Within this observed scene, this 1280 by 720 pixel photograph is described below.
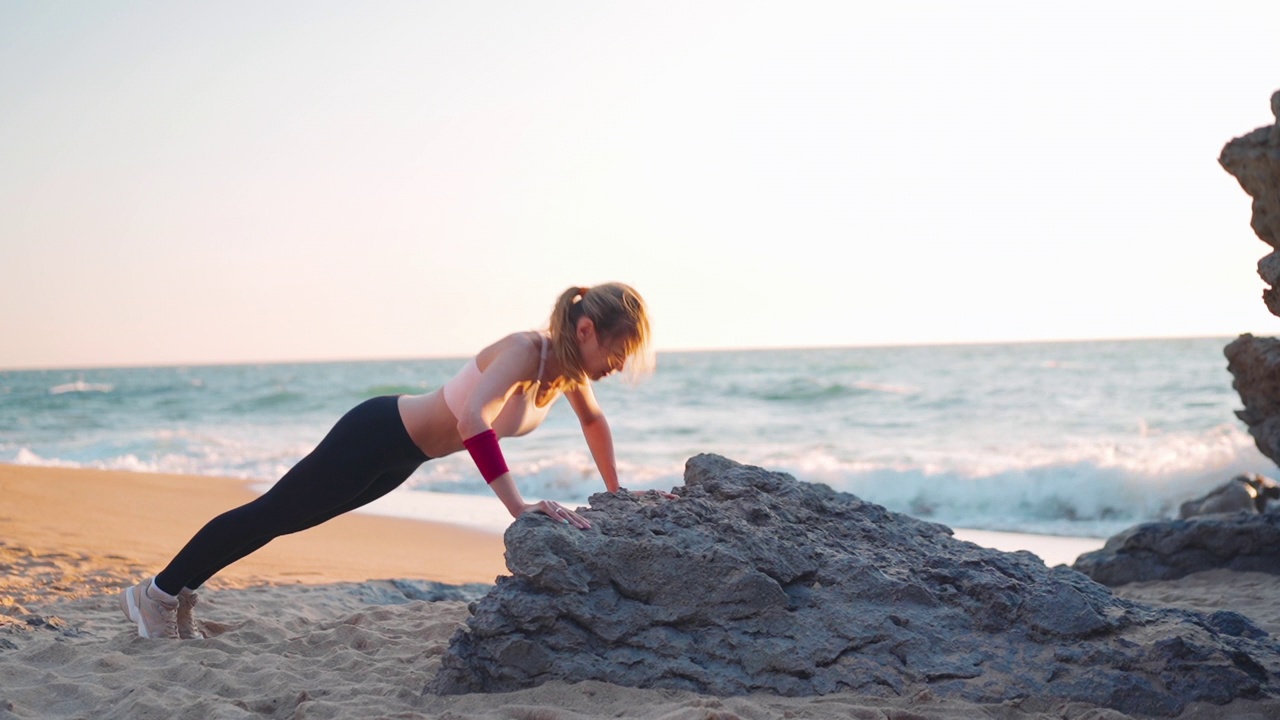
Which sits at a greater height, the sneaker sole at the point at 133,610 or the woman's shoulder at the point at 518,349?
the woman's shoulder at the point at 518,349

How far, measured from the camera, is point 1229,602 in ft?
17.5

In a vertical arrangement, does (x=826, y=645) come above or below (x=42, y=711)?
above

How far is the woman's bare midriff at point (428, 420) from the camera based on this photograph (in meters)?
4.00

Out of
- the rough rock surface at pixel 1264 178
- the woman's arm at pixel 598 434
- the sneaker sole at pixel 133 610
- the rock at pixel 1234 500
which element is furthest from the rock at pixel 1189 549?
the sneaker sole at pixel 133 610

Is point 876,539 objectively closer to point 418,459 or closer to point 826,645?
point 826,645

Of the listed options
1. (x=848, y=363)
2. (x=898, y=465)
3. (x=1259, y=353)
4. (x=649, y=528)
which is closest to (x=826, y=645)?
→ (x=649, y=528)

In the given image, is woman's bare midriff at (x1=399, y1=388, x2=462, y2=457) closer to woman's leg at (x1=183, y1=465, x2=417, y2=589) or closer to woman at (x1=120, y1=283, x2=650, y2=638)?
woman at (x1=120, y1=283, x2=650, y2=638)

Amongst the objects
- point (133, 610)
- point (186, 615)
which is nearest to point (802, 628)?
point (186, 615)

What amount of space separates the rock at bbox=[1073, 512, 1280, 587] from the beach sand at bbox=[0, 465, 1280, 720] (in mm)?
138

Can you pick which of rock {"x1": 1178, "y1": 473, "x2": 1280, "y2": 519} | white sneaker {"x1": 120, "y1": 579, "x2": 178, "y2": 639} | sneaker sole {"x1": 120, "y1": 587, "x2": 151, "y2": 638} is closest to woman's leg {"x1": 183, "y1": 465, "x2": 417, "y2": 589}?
white sneaker {"x1": 120, "y1": 579, "x2": 178, "y2": 639}

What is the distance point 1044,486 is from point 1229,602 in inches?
312

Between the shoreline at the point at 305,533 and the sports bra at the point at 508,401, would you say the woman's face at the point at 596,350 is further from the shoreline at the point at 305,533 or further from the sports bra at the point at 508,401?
the shoreline at the point at 305,533

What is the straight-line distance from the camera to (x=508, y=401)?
4.07 metres

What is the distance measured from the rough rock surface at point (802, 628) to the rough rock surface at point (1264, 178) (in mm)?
1361
